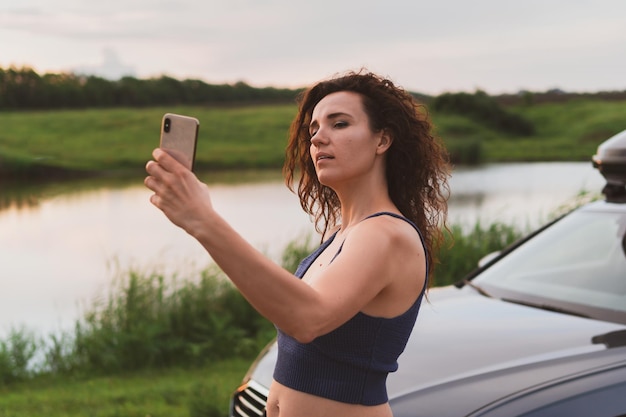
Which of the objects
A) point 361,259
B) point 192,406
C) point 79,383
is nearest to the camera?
point 361,259

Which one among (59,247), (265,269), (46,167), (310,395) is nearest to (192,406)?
(310,395)

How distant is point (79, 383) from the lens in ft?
20.6

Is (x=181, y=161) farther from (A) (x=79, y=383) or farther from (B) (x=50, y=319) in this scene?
(B) (x=50, y=319)

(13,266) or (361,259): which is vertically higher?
(361,259)

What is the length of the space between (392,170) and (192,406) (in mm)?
3339

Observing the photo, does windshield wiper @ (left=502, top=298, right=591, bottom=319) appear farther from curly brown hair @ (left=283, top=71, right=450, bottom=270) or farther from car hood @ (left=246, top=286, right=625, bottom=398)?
curly brown hair @ (left=283, top=71, right=450, bottom=270)

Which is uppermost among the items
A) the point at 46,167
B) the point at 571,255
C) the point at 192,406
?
the point at 571,255

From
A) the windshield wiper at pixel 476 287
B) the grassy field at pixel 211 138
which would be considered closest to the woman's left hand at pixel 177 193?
the windshield wiper at pixel 476 287

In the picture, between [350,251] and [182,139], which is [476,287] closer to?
[350,251]

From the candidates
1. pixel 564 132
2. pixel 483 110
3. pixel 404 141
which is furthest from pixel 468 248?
pixel 564 132

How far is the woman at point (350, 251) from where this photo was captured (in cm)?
143

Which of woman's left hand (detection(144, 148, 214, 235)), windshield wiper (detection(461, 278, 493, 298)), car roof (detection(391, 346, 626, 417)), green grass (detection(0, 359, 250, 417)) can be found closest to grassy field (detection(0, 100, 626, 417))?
green grass (detection(0, 359, 250, 417))

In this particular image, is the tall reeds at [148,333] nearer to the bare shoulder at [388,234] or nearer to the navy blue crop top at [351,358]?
the navy blue crop top at [351,358]

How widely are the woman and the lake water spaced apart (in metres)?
4.76
